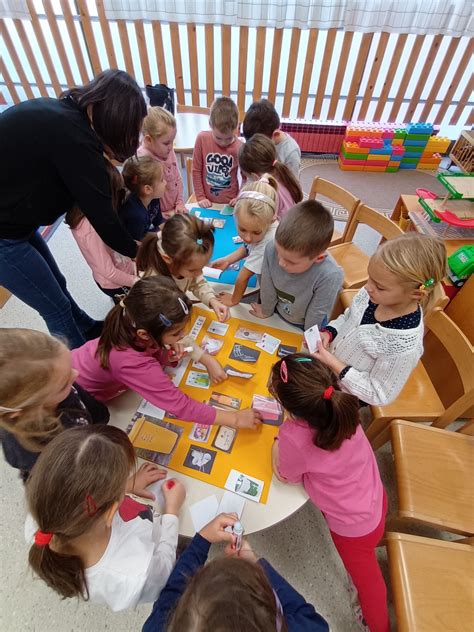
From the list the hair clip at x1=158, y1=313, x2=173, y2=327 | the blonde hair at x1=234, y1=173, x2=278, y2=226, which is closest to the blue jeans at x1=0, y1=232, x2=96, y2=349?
the hair clip at x1=158, y1=313, x2=173, y2=327

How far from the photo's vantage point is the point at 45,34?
18.5ft

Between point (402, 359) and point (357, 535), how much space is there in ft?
2.67

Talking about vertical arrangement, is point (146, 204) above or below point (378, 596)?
above

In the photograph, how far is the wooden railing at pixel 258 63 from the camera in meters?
5.21

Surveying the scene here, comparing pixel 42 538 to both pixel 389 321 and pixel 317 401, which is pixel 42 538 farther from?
pixel 389 321

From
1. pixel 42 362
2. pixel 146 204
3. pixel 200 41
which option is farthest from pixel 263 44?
pixel 42 362

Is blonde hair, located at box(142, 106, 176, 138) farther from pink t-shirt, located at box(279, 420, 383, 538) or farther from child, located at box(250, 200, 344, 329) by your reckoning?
pink t-shirt, located at box(279, 420, 383, 538)

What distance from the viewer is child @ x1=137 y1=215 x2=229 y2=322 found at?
2.03 m

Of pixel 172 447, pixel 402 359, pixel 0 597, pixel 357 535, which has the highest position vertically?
pixel 402 359

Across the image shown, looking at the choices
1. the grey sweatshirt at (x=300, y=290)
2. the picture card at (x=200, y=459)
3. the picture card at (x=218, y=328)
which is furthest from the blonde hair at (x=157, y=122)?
the picture card at (x=200, y=459)

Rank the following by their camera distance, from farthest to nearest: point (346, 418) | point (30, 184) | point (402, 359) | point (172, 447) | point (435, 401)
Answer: point (435, 401)
point (30, 184)
point (402, 359)
point (172, 447)
point (346, 418)

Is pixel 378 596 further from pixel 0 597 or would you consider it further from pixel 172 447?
pixel 0 597

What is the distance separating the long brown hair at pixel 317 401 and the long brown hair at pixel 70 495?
0.64m

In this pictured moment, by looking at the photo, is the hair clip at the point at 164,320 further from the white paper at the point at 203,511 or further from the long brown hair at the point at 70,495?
the white paper at the point at 203,511
